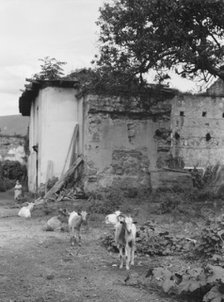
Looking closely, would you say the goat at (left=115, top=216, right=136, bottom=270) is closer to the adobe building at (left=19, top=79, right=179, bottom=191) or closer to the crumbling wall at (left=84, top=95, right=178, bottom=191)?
the adobe building at (left=19, top=79, right=179, bottom=191)

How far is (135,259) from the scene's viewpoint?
664 cm

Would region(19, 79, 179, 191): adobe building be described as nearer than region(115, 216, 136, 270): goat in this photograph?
No

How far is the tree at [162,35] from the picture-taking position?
10930 mm

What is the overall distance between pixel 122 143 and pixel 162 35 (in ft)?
14.7

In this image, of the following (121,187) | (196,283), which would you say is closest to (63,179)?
(121,187)

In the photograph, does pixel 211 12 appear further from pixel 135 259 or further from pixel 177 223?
pixel 135 259

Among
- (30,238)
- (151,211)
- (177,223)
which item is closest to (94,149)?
(151,211)

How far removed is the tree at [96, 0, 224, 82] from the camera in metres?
10.9

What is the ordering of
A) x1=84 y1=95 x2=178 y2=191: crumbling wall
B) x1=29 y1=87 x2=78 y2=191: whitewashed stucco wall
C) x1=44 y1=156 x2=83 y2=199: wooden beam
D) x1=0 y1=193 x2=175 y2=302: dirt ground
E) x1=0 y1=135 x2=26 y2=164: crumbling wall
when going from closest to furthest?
x1=0 y1=193 x2=175 y2=302: dirt ground
x1=44 y1=156 x2=83 y2=199: wooden beam
x1=84 y1=95 x2=178 y2=191: crumbling wall
x1=29 y1=87 x2=78 y2=191: whitewashed stucco wall
x1=0 y1=135 x2=26 y2=164: crumbling wall

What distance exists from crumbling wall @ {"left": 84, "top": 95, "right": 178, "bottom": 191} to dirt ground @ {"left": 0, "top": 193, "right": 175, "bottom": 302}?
565 cm

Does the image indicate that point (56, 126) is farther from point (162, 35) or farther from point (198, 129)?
point (198, 129)

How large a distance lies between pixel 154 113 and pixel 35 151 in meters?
5.36

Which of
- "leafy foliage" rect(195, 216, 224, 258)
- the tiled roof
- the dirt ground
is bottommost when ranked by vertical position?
the dirt ground

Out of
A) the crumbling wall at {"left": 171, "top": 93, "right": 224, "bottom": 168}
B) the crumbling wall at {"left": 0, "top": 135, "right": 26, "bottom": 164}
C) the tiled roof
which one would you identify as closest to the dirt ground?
the tiled roof
